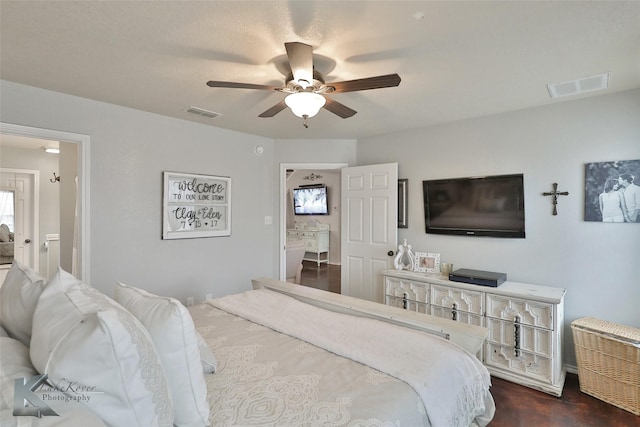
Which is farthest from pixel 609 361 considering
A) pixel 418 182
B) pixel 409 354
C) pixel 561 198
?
pixel 418 182

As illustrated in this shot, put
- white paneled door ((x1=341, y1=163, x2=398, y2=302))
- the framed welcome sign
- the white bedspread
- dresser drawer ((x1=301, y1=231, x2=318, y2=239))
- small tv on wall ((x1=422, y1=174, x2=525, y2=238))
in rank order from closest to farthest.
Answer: the white bedspread < small tv on wall ((x1=422, y1=174, x2=525, y2=238)) < the framed welcome sign < white paneled door ((x1=341, y1=163, x2=398, y2=302)) < dresser drawer ((x1=301, y1=231, x2=318, y2=239))

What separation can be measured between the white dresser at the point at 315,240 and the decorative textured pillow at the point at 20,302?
6401 mm

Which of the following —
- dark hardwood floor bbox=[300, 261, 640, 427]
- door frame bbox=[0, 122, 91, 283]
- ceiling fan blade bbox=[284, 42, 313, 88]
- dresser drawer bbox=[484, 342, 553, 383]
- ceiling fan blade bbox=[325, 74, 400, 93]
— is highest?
ceiling fan blade bbox=[284, 42, 313, 88]

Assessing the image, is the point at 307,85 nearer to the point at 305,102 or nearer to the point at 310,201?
the point at 305,102

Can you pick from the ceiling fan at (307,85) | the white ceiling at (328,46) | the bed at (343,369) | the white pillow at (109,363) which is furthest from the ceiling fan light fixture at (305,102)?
the white pillow at (109,363)

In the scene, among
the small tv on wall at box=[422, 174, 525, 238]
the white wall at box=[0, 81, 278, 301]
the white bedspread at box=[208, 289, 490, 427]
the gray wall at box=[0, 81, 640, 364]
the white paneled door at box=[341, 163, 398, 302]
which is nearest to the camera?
the white bedspread at box=[208, 289, 490, 427]

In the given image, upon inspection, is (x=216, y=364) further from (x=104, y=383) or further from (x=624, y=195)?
(x=624, y=195)

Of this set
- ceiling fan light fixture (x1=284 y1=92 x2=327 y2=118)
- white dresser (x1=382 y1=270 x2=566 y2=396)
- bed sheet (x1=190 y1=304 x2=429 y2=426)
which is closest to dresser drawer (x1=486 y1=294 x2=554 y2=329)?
white dresser (x1=382 y1=270 x2=566 y2=396)

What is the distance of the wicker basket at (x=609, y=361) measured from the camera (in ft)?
7.26

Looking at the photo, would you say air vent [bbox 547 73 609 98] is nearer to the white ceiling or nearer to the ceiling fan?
the white ceiling

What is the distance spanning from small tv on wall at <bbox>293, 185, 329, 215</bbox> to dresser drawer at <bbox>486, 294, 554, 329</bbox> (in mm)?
5533

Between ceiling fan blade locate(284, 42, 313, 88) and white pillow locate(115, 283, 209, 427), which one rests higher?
ceiling fan blade locate(284, 42, 313, 88)

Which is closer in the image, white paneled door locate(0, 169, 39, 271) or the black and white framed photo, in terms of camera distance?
the black and white framed photo

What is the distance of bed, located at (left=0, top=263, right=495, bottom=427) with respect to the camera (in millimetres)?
780
